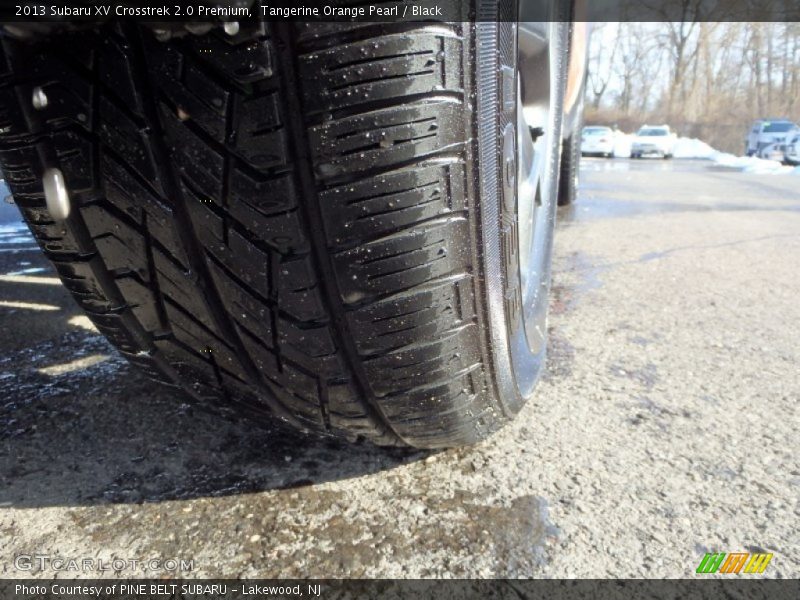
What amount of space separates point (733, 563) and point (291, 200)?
2.92ft

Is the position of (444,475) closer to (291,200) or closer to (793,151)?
(291,200)

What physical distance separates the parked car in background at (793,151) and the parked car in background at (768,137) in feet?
1.06

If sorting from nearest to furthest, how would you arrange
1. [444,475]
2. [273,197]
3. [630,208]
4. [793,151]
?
[273,197] < [444,475] < [630,208] < [793,151]

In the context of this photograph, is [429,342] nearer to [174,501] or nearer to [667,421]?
[174,501]

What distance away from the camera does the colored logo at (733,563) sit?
3.22ft

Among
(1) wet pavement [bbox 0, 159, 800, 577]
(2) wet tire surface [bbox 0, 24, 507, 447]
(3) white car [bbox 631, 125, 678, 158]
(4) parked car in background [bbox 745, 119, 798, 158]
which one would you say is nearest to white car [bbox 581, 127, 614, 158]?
(3) white car [bbox 631, 125, 678, 158]

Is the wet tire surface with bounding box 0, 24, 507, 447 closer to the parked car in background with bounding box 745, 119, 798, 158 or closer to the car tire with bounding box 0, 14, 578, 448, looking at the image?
the car tire with bounding box 0, 14, 578, 448

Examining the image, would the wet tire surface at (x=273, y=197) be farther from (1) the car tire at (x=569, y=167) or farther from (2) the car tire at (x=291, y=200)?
(1) the car tire at (x=569, y=167)

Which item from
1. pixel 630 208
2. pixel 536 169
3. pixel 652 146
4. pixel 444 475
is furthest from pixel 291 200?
pixel 652 146

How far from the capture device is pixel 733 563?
3.26 feet

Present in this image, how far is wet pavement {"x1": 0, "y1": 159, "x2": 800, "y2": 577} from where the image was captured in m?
1.02

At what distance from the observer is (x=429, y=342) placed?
926mm

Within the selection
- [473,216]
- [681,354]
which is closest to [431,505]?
[473,216]

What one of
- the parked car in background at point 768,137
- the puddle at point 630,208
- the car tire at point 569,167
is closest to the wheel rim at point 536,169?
the car tire at point 569,167
